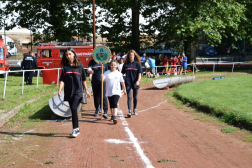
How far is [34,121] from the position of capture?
903 cm

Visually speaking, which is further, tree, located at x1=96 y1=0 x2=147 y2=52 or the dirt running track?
tree, located at x1=96 y1=0 x2=147 y2=52

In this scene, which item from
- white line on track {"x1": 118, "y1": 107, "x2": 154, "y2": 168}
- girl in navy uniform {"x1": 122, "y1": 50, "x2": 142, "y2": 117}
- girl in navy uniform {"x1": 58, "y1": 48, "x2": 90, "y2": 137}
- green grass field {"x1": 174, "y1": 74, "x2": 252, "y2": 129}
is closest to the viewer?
white line on track {"x1": 118, "y1": 107, "x2": 154, "y2": 168}

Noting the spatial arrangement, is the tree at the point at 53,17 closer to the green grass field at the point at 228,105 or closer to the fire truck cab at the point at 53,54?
the fire truck cab at the point at 53,54

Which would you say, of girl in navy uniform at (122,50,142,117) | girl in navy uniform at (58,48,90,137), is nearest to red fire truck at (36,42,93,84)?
girl in navy uniform at (122,50,142,117)

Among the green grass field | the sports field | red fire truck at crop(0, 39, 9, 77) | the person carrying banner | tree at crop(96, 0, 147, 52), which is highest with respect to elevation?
tree at crop(96, 0, 147, 52)

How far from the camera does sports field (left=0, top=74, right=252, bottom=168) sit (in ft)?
17.8

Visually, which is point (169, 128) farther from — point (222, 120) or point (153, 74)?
point (153, 74)

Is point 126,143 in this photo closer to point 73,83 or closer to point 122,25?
point 73,83

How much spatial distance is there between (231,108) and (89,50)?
18.6 m

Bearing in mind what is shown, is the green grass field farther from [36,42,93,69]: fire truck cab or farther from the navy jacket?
[36,42,93,69]: fire truck cab

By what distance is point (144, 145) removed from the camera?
640 cm

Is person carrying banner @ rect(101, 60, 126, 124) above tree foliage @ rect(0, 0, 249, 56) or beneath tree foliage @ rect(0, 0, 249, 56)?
beneath

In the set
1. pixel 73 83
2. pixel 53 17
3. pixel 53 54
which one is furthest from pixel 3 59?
pixel 73 83

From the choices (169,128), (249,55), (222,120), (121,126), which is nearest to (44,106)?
(121,126)
